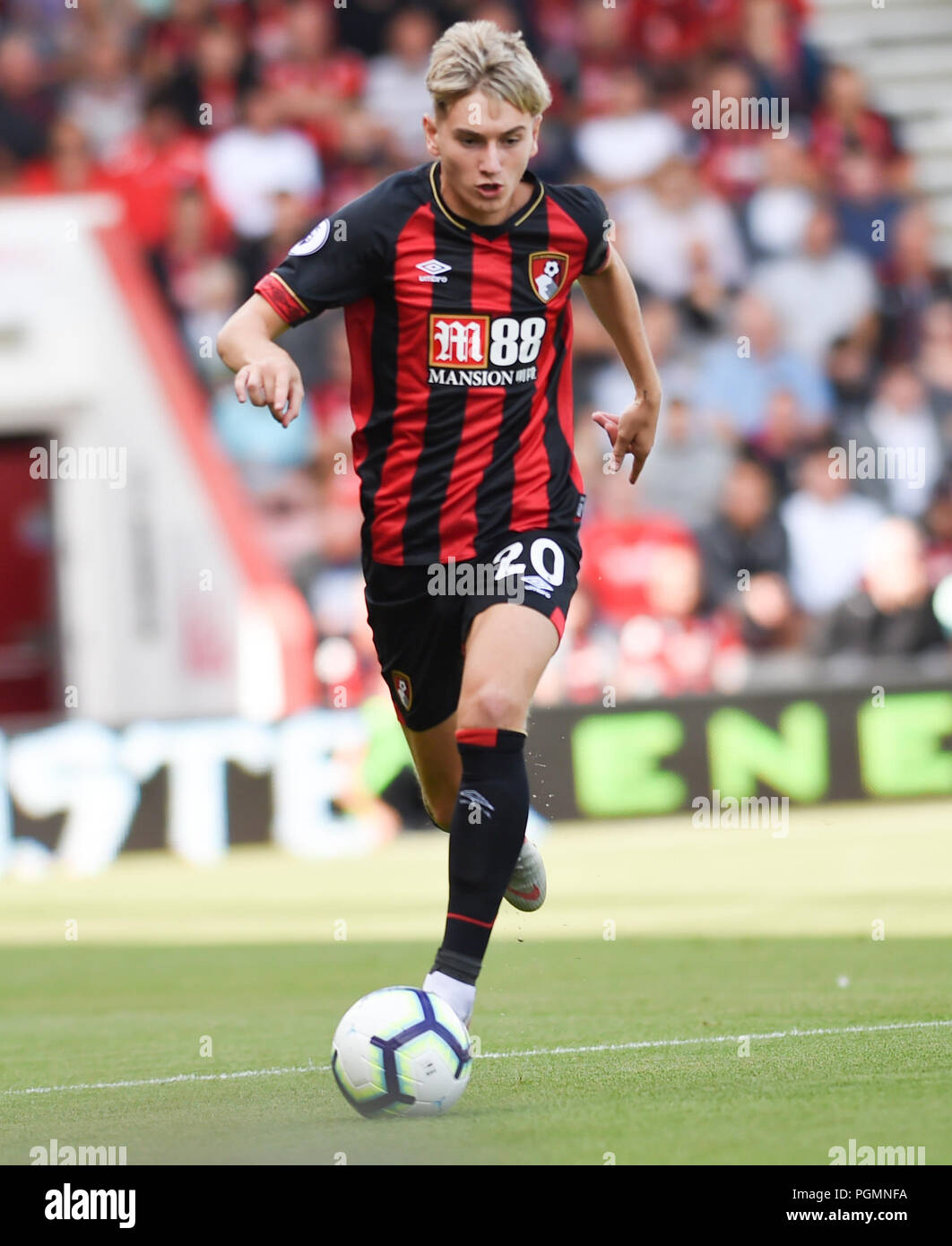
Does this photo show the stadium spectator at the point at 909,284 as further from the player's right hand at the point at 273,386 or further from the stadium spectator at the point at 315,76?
the player's right hand at the point at 273,386

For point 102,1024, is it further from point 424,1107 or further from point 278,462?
point 278,462

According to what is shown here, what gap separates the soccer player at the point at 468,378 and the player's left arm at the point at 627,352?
1 centimetres

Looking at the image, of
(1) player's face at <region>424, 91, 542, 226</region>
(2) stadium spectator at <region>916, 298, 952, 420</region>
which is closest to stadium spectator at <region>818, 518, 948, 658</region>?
(2) stadium spectator at <region>916, 298, 952, 420</region>

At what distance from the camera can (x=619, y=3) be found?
16.1 metres

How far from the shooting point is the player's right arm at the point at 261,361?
4648 millimetres

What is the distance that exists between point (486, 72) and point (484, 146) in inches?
6.6

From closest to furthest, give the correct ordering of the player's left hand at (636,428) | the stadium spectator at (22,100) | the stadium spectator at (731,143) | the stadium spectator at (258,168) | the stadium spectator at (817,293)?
A: the player's left hand at (636,428)
the stadium spectator at (258,168)
the stadium spectator at (817,293)
the stadium spectator at (22,100)
the stadium spectator at (731,143)

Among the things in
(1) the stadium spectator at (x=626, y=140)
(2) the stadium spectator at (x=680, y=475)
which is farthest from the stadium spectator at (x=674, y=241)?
(2) the stadium spectator at (x=680, y=475)

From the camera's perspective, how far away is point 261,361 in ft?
15.6

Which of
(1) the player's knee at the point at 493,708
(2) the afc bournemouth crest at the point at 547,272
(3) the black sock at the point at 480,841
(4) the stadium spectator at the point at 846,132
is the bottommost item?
(3) the black sock at the point at 480,841

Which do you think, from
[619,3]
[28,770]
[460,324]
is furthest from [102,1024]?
[619,3]

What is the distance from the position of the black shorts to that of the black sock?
409mm

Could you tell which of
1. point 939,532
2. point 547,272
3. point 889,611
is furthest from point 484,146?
point 939,532

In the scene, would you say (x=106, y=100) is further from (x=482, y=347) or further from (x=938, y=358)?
(x=482, y=347)
